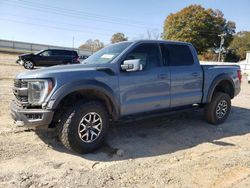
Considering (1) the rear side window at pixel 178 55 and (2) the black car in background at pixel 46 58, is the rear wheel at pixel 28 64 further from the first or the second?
(1) the rear side window at pixel 178 55

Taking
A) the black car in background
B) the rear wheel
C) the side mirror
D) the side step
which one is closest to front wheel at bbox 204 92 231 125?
the side step

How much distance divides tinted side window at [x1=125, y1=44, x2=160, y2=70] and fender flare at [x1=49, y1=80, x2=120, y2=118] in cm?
87

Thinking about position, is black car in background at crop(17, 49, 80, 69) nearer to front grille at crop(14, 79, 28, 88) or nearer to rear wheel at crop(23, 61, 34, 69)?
rear wheel at crop(23, 61, 34, 69)

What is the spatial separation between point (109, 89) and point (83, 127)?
0.77 m

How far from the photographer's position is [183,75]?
5797mm

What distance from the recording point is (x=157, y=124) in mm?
6355

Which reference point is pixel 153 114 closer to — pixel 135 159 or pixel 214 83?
pixel 135 159

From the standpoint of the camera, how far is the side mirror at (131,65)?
4.61 m

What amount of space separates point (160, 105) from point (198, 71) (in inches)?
54.6

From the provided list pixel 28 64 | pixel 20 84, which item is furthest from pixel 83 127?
pixel 28 64

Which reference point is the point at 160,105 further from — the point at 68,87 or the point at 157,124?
the point at 68,87

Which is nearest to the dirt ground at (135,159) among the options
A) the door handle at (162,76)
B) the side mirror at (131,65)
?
the door handle at (162,76)

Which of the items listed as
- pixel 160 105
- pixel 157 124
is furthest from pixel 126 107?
pixel 157 124

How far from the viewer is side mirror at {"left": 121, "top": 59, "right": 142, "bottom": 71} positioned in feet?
15.1
